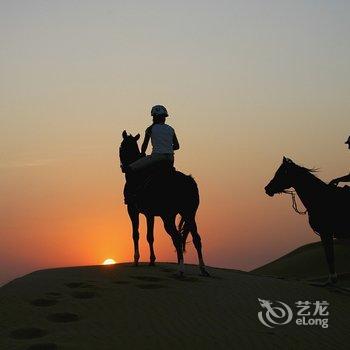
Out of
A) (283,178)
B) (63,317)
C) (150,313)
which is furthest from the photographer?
(283,178)

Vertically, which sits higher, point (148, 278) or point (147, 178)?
point (147, 178)

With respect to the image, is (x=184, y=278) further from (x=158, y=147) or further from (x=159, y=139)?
(x=159, y=139)

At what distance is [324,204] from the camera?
718 inches

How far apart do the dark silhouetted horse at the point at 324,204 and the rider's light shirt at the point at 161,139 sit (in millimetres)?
3424

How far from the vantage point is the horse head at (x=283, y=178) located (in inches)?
728

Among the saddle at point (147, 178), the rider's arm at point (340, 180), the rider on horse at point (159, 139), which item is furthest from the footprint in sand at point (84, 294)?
the rider's arm at point (340, 180)

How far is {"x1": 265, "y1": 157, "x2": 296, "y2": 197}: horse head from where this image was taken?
1850cm

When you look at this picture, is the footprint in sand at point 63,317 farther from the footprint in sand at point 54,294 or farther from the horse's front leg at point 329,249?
the horse's front leg at point 329,249

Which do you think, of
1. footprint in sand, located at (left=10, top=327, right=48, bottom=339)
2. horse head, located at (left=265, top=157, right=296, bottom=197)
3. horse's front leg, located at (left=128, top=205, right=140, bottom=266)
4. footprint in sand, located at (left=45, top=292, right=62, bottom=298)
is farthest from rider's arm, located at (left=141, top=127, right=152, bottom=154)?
footprint in sand, located at (left=10, top=327, right=48, bottom=339)

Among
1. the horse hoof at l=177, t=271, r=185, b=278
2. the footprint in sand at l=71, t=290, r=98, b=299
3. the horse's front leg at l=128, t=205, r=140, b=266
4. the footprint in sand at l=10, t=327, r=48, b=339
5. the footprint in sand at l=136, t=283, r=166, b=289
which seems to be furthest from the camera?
the horse's front leg at l=128, t=205, r=140, b=266

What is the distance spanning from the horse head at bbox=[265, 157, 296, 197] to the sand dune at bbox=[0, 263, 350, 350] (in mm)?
2557

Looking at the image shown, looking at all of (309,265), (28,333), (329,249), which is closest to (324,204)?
(329,249)

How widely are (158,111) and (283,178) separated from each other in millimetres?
3903

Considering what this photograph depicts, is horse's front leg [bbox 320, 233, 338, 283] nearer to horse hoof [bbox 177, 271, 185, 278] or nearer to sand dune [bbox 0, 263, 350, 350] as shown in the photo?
sand dune [bbox 0, 263, 350, 350]
